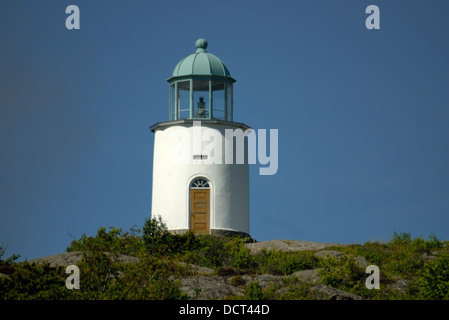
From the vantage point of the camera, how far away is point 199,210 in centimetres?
3747

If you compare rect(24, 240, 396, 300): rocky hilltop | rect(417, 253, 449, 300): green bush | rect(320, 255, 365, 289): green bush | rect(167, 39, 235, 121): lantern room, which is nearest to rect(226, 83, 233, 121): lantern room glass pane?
rect(167, 39, 235, 121): lantern room

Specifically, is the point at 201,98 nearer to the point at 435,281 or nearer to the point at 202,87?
the point at 202,87

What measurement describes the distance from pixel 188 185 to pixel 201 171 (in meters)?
0.76

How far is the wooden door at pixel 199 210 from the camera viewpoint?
37.3 m

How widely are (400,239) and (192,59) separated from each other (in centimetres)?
1124

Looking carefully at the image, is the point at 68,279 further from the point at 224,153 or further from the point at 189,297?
the point at 224,153

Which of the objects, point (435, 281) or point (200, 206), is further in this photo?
point (200, 206)

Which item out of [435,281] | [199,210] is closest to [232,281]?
[435,281]

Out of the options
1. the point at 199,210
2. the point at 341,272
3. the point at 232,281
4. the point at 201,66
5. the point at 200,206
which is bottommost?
the point at 232,281

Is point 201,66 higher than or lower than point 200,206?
higher

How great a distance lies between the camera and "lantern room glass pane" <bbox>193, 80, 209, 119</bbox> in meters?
38.7

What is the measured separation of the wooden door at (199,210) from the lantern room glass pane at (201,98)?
10.6 ft

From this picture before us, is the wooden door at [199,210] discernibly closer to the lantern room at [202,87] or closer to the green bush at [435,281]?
the lantern room at [202,87]
